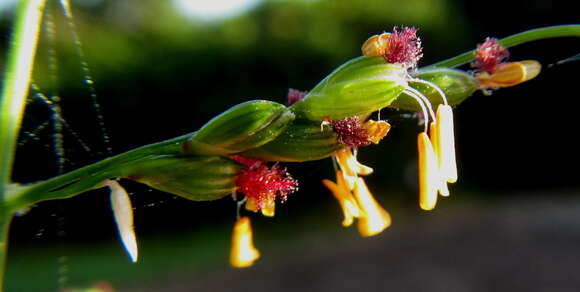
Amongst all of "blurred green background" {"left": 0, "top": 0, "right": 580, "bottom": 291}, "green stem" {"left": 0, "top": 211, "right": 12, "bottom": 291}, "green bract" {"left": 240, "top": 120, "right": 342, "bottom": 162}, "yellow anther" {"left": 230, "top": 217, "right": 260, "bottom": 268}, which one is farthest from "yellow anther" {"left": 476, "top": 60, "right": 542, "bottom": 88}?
"blurred green background" {"left": 0, "top": 0, "right": 580, "bottom": 291}

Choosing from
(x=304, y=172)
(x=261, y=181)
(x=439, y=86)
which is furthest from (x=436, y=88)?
(x=304, y=172)

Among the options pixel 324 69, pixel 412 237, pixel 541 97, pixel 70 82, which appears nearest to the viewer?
pixel 70 82

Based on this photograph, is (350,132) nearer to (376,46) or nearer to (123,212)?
(376,46)

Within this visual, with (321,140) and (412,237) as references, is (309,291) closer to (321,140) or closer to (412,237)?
(412,237)

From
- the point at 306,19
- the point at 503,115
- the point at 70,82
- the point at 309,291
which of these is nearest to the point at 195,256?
the point at 309,291

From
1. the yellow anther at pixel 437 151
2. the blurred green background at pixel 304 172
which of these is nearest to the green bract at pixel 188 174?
the yellow anther at pixel 437 151

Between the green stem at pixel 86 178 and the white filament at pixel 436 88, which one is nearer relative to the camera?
the green stem at pixel 86 178

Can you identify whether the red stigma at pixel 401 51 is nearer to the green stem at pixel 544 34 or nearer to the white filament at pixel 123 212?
the green stem at pixel 544 34
